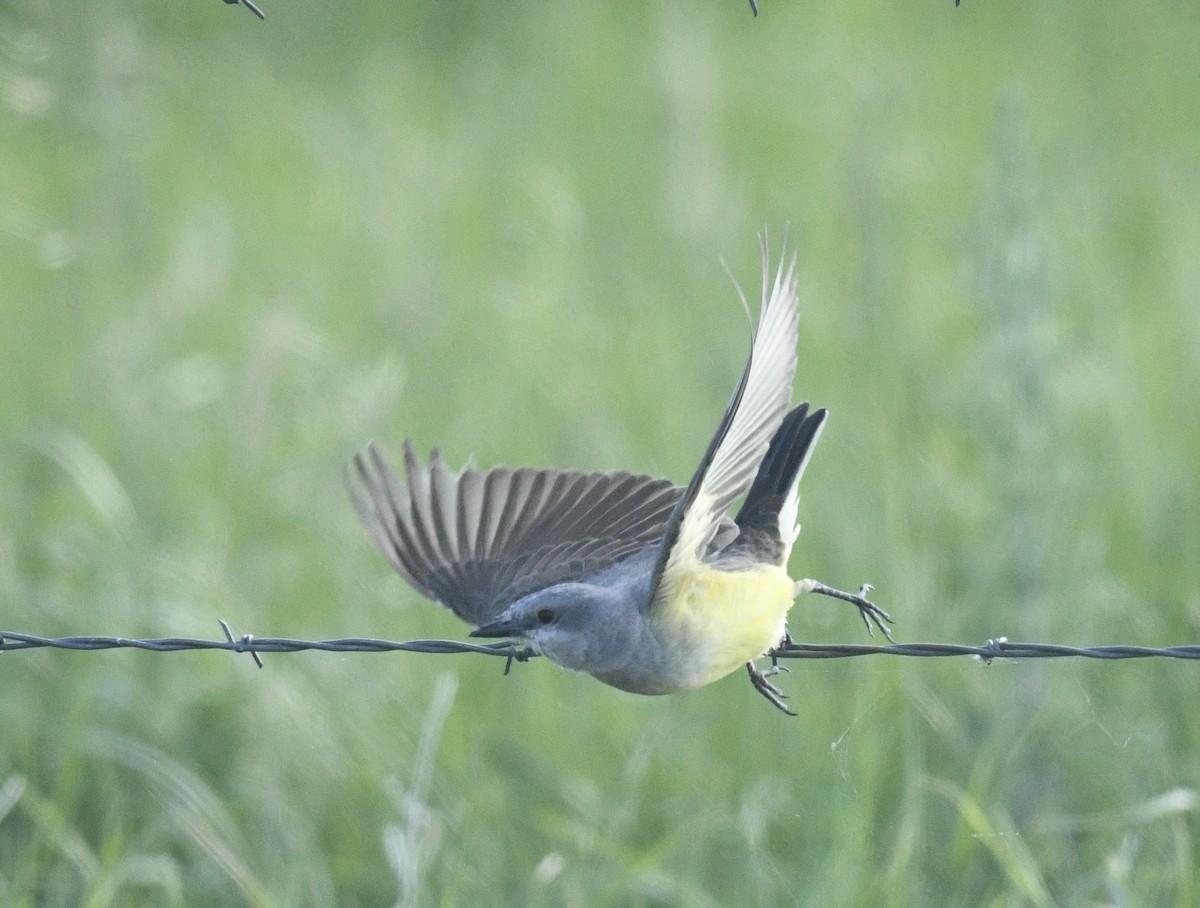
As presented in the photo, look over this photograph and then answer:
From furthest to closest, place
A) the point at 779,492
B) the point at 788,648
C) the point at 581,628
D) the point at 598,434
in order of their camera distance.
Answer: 1. the point at 598,434
2. the point at 779,492
3. the point at 788,648
4. the point at 581,628

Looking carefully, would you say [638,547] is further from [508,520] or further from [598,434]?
[598,434]

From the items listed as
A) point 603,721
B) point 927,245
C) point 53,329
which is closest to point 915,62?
point 927,245

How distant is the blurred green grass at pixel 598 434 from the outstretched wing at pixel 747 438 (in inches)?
25.6

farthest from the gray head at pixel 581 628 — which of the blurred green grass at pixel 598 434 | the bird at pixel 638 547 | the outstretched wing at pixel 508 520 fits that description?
the blurred green grass at pixel 598 434

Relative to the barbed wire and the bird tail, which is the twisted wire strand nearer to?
the barbed wire

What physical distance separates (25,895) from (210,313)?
439cm

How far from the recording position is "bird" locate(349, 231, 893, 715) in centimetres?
345

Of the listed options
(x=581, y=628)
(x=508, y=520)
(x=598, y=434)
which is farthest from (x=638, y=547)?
(x=598, y=434)

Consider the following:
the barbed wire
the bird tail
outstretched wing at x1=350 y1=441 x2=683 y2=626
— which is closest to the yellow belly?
the barbed wire

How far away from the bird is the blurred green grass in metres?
0.46

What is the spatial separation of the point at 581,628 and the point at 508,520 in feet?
2.27

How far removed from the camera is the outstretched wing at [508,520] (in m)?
4.05

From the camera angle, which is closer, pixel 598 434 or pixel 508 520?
pixel 508 520

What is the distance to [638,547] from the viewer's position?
13.4 feet
